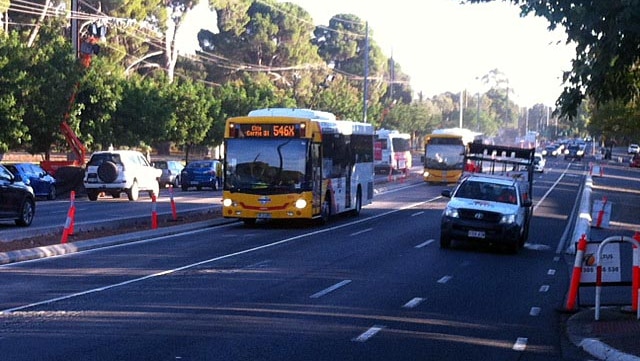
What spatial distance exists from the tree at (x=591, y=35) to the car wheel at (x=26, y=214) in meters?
15.2

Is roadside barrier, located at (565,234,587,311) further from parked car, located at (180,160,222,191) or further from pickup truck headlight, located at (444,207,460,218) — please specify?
parked car, located at (180,160,222,191)

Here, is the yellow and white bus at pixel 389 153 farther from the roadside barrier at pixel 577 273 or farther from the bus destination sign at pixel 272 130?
the roadside barrier at pixel 577 273

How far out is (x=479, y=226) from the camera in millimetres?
22031

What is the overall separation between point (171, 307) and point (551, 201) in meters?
35.9

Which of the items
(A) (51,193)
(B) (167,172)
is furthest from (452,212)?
(B) (167,172)

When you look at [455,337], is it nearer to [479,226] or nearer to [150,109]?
[479,226]

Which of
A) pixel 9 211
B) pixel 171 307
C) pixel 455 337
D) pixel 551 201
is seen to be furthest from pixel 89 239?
pixel 551 201

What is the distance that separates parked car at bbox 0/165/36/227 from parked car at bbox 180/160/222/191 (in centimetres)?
2565

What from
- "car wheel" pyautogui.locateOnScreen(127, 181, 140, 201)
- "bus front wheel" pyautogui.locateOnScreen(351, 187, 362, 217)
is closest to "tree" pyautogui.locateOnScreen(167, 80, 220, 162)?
"car wheel" pyautogui.locateOnScreen(127, 181, 140, 201)

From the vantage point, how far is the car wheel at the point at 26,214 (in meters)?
25.3

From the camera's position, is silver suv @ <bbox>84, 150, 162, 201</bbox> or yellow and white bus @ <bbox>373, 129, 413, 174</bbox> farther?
yellow and white bus @ <bbox>373, 129, 413, 174</bbox>

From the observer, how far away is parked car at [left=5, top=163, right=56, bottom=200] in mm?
38969

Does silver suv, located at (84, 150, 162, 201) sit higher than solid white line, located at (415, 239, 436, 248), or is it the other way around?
silver suv, located at (84, 150, 162, 201)

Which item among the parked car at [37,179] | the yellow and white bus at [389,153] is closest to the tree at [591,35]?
the parked car at [37,179]
